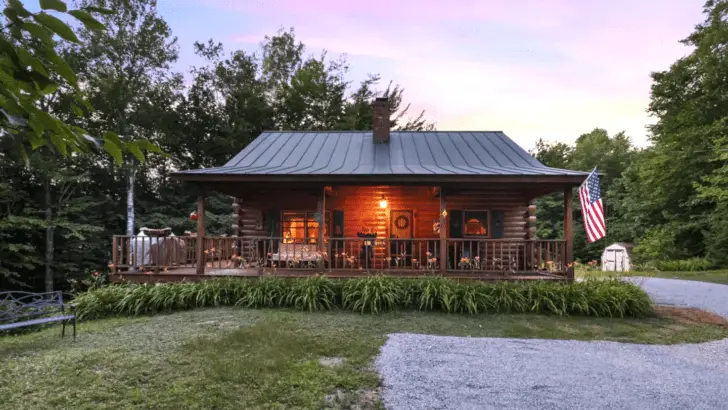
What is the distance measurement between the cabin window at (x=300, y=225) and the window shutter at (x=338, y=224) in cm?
20

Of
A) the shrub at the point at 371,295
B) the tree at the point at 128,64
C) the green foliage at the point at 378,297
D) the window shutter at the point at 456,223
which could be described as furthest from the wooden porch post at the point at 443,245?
the tree at the point at 128,64

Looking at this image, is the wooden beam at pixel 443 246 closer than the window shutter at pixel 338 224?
Yes

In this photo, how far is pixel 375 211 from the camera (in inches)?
500

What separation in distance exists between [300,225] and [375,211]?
246 cm

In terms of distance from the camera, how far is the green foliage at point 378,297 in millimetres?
7898

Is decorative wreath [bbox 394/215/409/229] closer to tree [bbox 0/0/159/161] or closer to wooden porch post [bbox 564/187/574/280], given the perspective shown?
wooden porch post [bbox 564/187/574/280]

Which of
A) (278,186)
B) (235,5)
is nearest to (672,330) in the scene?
(278,186)

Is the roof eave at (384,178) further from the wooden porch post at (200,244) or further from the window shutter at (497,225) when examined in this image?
the window shutter at (497,225)

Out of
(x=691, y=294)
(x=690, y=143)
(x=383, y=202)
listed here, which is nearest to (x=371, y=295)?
(x=383, y=202)

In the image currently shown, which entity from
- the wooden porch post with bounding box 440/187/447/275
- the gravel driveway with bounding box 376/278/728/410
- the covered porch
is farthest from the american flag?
the wooden porch post with bounding box 440/187/447/275

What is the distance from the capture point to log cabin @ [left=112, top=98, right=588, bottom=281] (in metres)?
9.66

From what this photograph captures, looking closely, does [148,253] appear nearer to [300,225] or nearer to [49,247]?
[300,225]

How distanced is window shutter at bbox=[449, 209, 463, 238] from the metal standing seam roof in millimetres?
1659

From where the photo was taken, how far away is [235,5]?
14.3 m
